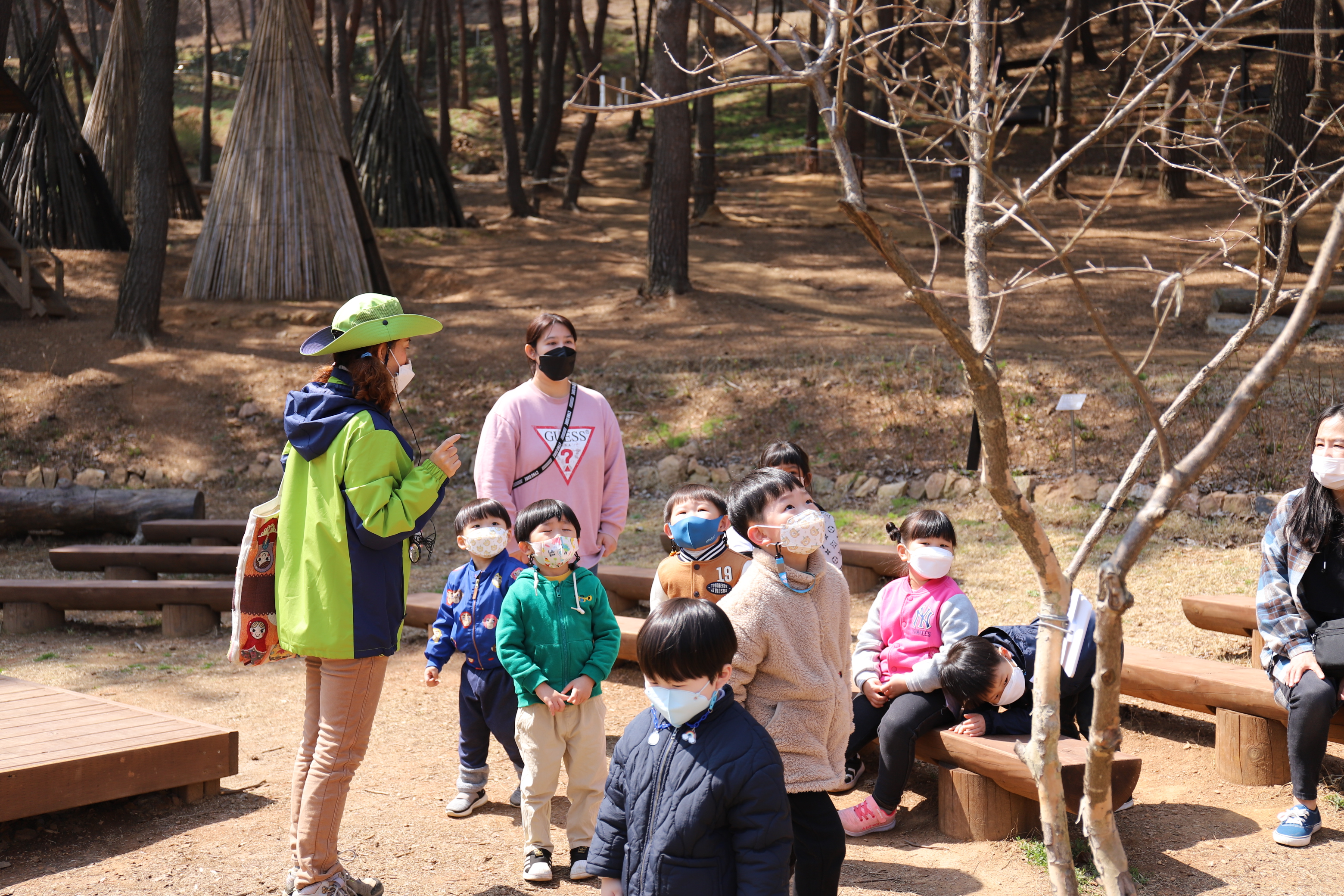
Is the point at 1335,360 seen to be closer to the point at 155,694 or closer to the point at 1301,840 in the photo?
the point at 1301,840

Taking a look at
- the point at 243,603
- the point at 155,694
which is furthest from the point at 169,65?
the point at 243,603

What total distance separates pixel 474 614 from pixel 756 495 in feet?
4.47

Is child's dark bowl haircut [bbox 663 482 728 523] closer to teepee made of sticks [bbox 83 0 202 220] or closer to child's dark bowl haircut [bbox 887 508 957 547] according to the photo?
child's dark bowl haircut [bbox 887 508 957 547]

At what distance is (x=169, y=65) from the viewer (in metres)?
11.3

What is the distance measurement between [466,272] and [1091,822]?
43.7 ft

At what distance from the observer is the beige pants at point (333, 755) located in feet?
9.71

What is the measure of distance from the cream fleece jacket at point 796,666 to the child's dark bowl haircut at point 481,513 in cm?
118

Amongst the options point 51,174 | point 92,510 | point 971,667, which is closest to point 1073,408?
point 971,667

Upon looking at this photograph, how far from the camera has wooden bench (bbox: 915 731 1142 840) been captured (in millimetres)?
3350

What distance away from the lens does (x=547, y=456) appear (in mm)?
4016

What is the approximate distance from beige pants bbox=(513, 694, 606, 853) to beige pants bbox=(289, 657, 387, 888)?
1.77 ft

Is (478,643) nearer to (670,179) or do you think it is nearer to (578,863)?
(578,863)

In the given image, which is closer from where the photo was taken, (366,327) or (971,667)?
(366,327)

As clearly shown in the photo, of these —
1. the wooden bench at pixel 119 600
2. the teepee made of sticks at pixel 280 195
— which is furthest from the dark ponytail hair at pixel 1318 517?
the teepee made of sticks at pixel 280 195
